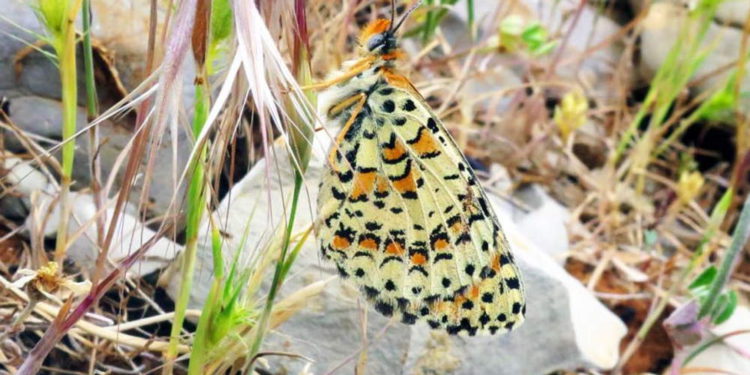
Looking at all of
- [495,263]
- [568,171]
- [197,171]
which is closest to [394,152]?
[495,263]

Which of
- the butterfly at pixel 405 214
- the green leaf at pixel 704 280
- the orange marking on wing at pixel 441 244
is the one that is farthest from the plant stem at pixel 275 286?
the green leaf at pixel 704 280

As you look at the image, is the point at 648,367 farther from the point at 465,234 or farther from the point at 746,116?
the point at 746,116

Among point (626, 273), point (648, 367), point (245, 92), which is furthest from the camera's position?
point (626, 273)

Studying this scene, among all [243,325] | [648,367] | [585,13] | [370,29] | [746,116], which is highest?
[370,29]

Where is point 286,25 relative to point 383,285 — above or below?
above

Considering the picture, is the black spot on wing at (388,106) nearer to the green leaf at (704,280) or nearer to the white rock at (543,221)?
the green leaf at (704,280)

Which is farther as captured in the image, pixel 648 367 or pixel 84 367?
pixel 648 367

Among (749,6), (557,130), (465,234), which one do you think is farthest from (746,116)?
(465,234)
